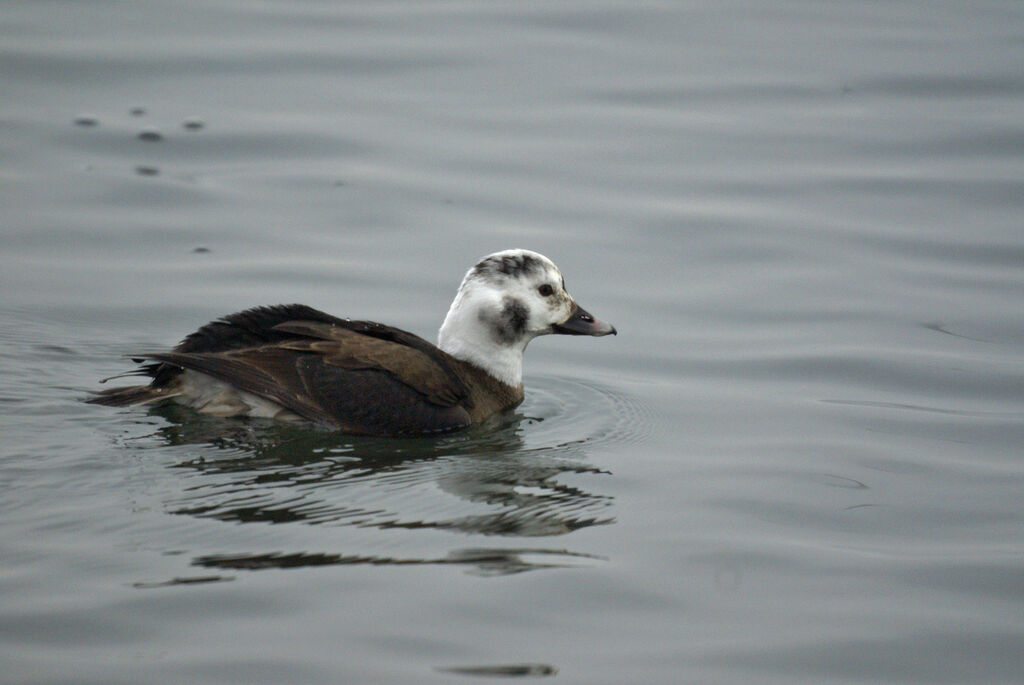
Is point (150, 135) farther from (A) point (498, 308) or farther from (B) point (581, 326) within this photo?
(B) point (581, 326)

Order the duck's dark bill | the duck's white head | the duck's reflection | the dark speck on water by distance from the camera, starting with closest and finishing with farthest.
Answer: the duck's reflection < the duck's white head < the duck's dark bill < the dark speck on water

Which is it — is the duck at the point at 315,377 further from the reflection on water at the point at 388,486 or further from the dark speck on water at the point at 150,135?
the dark speck on water at the point at 150,135

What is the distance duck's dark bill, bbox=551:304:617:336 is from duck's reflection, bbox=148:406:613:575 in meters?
0.93

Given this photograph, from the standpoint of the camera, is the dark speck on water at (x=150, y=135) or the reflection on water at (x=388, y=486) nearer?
the reflection on water at (x=388, y=486)

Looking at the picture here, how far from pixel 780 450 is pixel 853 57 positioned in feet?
27.3

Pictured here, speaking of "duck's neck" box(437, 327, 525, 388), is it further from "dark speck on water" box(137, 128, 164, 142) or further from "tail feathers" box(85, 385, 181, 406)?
"dark speck on water" box(137, 128, 164, 142)

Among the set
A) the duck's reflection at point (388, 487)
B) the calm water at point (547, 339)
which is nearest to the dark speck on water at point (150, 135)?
the calm water at point (547, 339)

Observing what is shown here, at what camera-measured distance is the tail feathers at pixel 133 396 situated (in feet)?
26.3

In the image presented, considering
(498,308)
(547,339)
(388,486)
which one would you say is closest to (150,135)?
(547,339)

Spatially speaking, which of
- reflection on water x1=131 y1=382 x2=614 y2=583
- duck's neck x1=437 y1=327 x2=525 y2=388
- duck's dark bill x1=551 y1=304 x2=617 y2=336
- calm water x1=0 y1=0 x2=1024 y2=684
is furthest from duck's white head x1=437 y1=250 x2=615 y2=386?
reflection on water x1=131 y1=382 x2=614 y2=583

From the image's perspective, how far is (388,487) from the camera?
701 cm

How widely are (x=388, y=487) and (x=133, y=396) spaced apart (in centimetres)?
180

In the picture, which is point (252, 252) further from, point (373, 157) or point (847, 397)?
point (847, 397)

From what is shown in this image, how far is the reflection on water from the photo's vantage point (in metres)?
6.20
